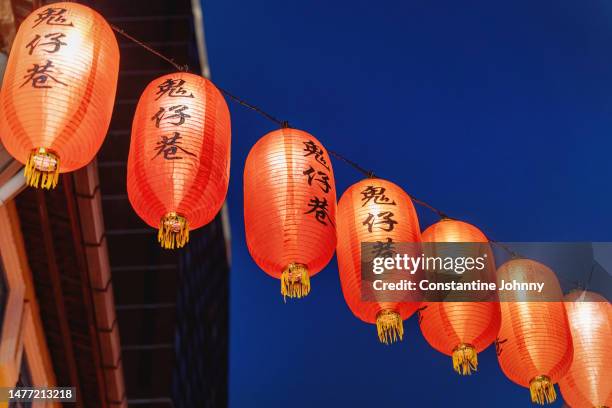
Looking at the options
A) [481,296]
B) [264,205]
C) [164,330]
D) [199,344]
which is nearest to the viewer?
[264,205]

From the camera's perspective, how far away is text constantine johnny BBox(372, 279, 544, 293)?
191 inches

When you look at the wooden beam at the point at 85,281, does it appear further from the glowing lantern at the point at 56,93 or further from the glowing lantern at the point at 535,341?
the glowing lantern at the point at 535,341

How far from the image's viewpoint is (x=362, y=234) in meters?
5.18

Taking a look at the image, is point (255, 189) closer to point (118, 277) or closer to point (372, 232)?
point (372, 232)

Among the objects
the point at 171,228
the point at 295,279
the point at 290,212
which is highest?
the point at 290,212

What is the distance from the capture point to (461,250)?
18.0 ft

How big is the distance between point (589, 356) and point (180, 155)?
3.88 m

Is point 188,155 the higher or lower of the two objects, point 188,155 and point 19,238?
the lower

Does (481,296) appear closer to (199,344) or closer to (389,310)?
(389,310)

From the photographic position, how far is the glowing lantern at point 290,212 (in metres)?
4.60

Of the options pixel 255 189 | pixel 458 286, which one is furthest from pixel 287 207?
pixel 458 286

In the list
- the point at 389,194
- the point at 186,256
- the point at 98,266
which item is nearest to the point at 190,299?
the point at 186,256

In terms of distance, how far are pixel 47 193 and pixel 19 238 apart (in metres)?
0.70

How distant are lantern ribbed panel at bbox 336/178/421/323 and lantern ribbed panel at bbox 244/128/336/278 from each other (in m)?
0.33
